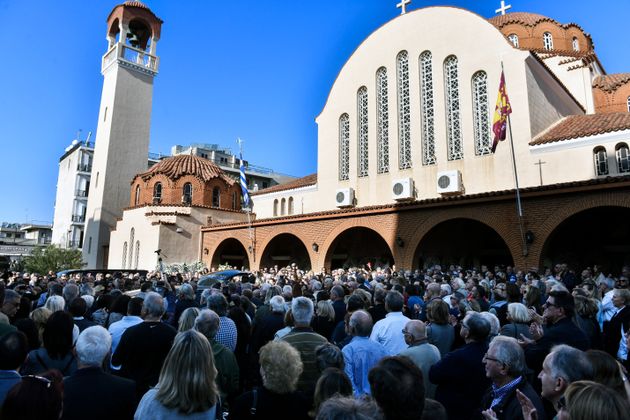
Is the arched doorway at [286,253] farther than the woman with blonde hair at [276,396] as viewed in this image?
Yes

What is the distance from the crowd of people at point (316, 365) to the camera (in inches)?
90.3

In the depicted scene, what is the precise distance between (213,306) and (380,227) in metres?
14.8

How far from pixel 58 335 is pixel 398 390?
2.93 metres

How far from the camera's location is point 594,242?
1736 cm

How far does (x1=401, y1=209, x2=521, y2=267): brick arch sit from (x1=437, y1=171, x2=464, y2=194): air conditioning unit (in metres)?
3.71

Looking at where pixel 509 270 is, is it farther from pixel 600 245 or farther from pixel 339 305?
pixel 339 305

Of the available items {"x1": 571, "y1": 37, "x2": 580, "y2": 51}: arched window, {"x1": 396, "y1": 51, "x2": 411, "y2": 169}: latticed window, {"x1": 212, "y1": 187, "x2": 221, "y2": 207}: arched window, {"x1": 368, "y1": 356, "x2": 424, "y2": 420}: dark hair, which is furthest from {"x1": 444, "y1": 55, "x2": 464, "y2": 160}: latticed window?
{"x1": 368, "y1": 356, "x2": 424, "y2": 420}: dark hair

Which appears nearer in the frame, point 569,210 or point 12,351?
point 12,351

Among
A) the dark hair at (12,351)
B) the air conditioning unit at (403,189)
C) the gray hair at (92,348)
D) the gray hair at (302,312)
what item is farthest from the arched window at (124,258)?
the gray hair at (92,348)

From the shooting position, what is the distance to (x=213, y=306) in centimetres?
548

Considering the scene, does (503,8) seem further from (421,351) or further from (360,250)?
(421,351)

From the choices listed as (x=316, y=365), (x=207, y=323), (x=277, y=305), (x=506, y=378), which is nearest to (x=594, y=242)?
(x=277, y=305)

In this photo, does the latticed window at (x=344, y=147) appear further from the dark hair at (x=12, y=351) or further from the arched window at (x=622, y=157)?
the dark hair at (x=12, y=351)

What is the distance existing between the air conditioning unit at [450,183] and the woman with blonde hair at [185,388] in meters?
19.9
